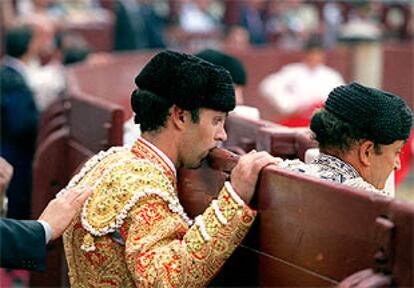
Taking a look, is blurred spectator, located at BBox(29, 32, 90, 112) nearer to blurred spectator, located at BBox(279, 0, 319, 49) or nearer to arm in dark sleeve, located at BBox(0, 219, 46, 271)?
arm in dark sleeve, located at BBox(0, 219, 46, 271)

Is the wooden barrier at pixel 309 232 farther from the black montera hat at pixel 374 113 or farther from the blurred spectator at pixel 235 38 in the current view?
the blurred spectator at pixel 235 38

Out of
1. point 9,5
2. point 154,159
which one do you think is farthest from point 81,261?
point 9,5

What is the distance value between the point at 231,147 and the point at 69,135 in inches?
76.6

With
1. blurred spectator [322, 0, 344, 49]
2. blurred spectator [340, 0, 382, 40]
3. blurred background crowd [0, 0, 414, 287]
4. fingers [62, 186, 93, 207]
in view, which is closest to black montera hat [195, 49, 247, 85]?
blurred background crowd [0, 0, 414, 287]

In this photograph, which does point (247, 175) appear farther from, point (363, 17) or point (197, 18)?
point (363, 17)

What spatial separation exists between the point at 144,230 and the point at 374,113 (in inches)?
23.7

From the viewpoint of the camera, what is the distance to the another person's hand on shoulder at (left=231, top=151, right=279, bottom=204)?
2830 millimetres

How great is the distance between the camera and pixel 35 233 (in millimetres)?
2771

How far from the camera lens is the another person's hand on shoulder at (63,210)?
9.38ft

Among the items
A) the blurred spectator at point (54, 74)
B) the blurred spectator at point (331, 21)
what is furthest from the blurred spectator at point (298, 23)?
the blurred spectator at point (54, 74)

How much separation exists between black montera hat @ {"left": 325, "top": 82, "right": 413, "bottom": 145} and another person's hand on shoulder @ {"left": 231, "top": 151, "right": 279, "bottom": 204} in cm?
23

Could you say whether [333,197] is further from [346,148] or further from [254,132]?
[254,132]

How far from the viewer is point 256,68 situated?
1230 cm

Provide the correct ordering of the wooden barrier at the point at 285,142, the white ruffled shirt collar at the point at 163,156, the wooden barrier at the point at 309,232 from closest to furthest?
the wooden barrier at the point at 309,232, the white ruffled shirt collar at the point at 163,156, the wooden barrier at the point at 285,142
